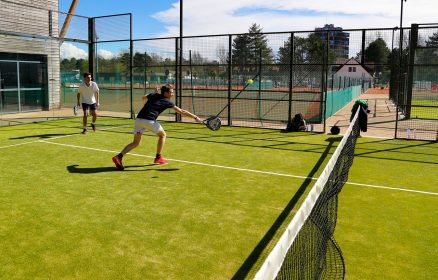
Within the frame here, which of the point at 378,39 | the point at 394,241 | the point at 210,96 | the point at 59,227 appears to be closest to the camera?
the point at 394,241

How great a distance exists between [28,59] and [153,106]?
1598 cm

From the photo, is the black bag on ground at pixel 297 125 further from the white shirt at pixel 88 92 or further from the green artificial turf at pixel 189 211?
the white shirt at pixel 88 92

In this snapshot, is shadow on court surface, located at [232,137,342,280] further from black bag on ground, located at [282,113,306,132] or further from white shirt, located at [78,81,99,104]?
white shirt, located at [78,81,99,104]

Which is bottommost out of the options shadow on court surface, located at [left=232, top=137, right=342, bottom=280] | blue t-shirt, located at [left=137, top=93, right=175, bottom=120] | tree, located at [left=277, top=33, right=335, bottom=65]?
shadow on court surface, located at [left=232, top=137, right=342, bottom=280]

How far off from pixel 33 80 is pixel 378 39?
18.0 metres

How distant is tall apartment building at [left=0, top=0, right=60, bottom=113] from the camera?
19953 mm

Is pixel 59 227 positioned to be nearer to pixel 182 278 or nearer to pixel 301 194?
pixel 182 278

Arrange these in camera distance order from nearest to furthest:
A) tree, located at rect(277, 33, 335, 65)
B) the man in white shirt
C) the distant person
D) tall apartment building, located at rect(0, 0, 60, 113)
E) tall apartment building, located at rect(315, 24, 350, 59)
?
the distant person < the man in white shirt < tall apartment building, located at rect(315, 24, 350, 59) < tree, located at rect(277, 33, 335, 65) < tall apartment building, located at rect(0, 0, 60, 113)

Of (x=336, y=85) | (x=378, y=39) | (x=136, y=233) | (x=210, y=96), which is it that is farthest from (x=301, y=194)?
(x=336, y=85)

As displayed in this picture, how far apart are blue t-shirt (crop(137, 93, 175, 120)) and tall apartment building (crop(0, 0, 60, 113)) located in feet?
40.8

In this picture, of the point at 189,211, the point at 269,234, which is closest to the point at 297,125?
the point at 189,211

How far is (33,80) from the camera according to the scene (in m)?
21.8

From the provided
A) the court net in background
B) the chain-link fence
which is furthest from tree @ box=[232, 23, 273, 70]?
the court net in background

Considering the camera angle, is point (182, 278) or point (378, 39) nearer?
point (182, 278)
